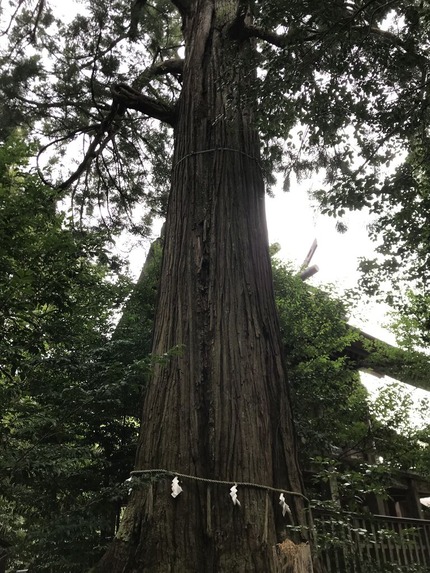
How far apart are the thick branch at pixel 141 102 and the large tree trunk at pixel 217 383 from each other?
0.41 m

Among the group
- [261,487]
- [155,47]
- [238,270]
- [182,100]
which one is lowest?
[261,487]

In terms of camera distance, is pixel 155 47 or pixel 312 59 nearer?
pixel 312 59

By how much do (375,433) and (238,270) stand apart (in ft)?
16.6

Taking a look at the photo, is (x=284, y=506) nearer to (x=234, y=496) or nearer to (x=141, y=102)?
(x=234, y=496)

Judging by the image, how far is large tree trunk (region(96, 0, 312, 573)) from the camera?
7.23 ft

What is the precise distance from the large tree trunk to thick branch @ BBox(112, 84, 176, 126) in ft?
1.34

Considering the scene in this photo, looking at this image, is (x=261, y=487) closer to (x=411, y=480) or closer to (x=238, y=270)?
(x=238, y=270)

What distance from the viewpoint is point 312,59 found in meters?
3.78

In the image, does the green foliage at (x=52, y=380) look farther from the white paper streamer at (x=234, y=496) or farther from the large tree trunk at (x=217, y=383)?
the white paper streamer at (x=234, y=496)

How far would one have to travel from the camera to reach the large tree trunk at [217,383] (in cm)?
221

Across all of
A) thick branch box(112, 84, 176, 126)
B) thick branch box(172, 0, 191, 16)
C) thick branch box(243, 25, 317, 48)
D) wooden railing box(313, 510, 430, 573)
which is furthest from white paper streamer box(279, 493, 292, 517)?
thick branch box(172, 0, 191, 16)

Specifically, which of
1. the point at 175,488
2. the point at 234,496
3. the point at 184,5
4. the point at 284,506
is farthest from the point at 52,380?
the point at 184,5

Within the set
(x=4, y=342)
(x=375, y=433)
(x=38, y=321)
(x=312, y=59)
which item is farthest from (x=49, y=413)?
(x=375, y=433)

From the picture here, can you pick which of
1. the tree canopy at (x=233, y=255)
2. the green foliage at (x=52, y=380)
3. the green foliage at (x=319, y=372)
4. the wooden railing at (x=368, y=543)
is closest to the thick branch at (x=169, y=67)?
the tree canopy at (x=233, y=255)
